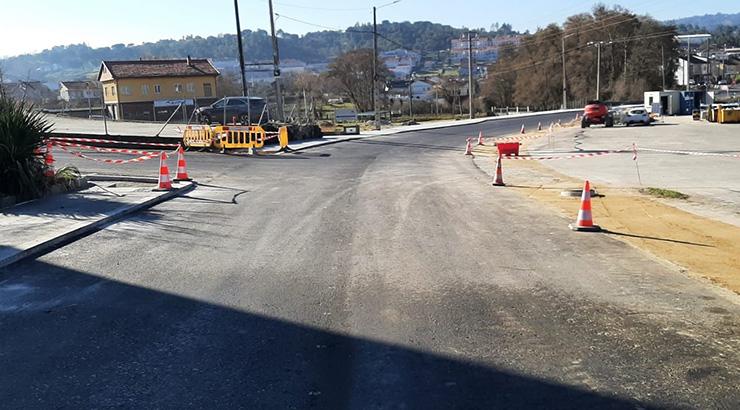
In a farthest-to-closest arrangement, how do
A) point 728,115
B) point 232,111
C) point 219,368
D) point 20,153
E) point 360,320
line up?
point 728,115 < point 232,111 < point 20,153 < point 360,320 < point 219,368

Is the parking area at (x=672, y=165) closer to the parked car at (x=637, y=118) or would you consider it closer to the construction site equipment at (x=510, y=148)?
the construction site equipment at (x=510, y=148)

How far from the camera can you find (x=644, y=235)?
11.0m

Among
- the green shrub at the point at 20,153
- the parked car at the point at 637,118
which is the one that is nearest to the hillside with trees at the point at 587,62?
the parked car at the point at 637,118

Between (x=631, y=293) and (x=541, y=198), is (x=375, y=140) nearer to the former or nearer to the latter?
(x=541, y=198)

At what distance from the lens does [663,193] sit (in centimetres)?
1581

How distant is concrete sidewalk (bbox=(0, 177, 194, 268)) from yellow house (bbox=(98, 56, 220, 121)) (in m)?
53.5

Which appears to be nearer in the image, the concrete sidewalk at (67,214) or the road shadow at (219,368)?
the road shadow at (219,368)

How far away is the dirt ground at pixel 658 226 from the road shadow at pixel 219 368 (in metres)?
4.17

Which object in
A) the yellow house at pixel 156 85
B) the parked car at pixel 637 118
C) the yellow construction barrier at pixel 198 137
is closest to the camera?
the yellow construction barrier at pixel 198 137

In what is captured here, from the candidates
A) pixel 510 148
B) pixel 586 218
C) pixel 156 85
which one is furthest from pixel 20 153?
pixel 156 85

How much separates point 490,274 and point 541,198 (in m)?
7.42

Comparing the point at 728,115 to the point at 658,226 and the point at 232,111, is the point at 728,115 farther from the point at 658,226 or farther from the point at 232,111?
the point at 658,226

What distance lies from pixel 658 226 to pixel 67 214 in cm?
1048

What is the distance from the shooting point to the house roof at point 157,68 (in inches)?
2729
